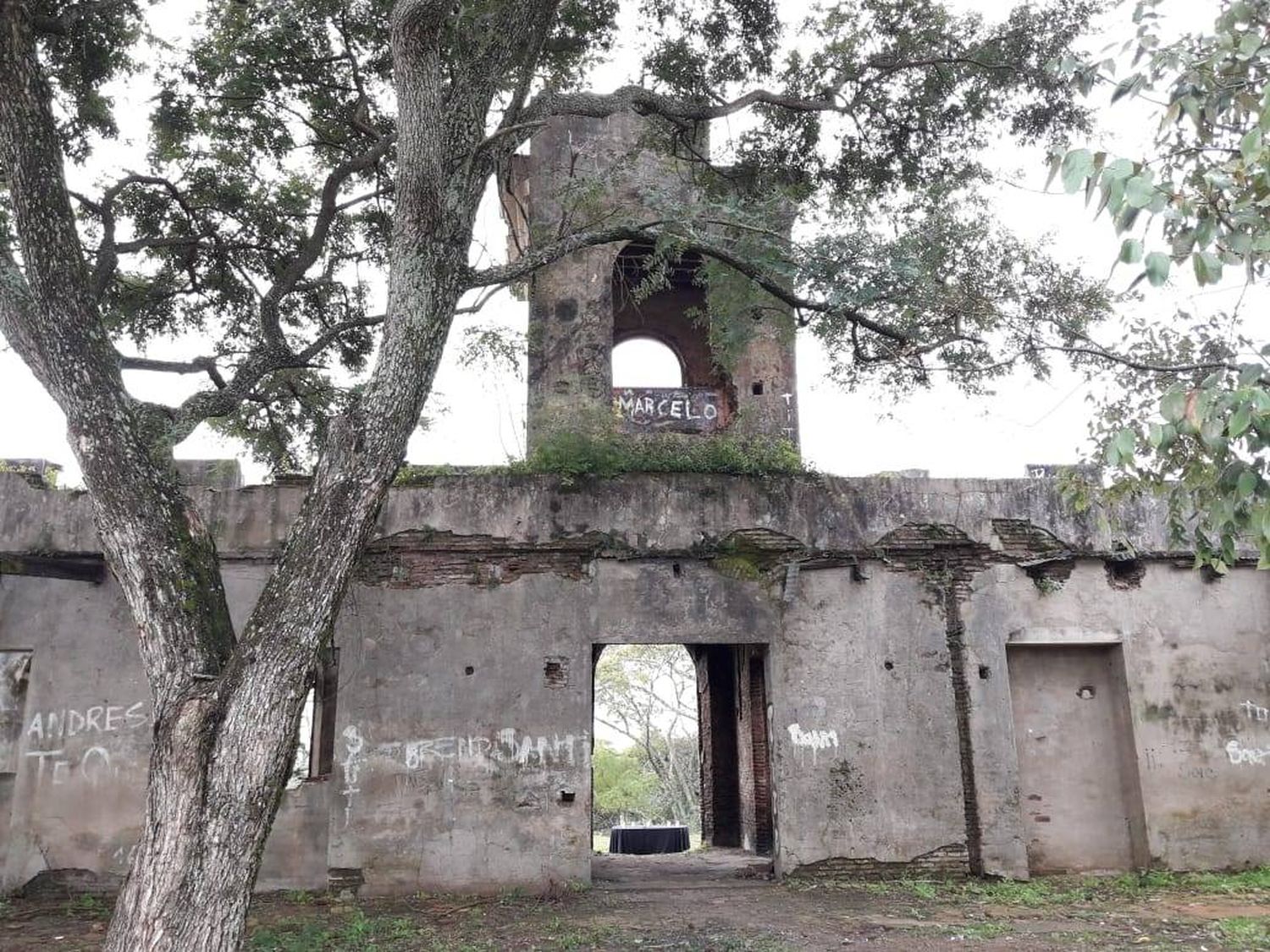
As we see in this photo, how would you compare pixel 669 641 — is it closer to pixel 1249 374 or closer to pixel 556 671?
pixel 556 671

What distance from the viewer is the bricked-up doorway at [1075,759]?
27.8 ft

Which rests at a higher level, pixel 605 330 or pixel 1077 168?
pixel 605 330

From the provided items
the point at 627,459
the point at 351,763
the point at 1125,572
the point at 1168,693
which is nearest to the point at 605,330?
the point at 627,459

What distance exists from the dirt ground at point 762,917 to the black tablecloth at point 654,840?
15.1 ft

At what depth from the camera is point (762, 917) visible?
22.5ft

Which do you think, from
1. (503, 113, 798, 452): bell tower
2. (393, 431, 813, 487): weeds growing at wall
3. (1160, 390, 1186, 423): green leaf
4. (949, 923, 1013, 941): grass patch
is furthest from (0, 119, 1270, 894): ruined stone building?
(1160, 390, 1186, 423): green leaf

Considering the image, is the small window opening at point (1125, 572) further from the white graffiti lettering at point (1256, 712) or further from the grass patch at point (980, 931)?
the grass patch at point (980, 931)

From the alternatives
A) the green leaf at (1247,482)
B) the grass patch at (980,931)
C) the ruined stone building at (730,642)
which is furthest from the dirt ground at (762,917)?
the green leaf at (1247,482)

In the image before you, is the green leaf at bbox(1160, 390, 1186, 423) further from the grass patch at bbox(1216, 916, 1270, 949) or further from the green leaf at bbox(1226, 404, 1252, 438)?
the grass patch at bbox(1216, 916, 1270, 949)

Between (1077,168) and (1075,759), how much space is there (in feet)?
24.4

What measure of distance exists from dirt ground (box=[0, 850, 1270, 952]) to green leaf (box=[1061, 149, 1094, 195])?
494 centimetres

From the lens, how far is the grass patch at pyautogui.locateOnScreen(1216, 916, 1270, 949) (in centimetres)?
598

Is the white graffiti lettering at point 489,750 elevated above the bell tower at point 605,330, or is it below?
below

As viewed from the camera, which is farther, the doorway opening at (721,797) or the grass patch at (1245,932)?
the doorway opening at (721,797)
